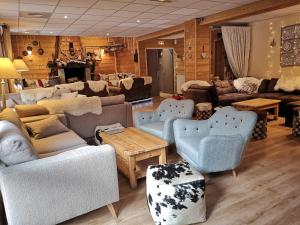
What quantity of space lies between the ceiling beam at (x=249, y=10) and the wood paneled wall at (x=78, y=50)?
5157 mm

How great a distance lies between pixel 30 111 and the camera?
3.61 meters

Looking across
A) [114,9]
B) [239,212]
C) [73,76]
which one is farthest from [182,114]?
[73,76]

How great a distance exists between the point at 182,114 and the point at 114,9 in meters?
2.76

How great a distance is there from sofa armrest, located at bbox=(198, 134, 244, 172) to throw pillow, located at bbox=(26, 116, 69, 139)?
189 centimetres

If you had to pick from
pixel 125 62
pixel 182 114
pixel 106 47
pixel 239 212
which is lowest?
pixel 239 212

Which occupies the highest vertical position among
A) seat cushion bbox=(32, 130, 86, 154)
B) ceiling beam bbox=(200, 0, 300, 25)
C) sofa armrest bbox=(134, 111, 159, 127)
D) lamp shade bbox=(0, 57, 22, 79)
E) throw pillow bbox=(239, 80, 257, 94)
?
ceiling beam bbox=(200, 0, 300, 25)

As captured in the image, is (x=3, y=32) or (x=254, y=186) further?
(x=3, y=32)

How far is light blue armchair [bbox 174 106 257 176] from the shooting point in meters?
2.47

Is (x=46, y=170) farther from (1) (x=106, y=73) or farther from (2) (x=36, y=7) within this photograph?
(1) (x=106, y=73)

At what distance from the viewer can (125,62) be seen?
11.8 metres

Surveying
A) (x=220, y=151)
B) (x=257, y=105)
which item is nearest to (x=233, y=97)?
(x=257, y=105)

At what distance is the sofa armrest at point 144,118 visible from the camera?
3699 mm

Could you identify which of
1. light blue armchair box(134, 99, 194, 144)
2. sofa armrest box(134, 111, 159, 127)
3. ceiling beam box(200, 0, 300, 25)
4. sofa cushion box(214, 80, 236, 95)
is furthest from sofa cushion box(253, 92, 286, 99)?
sofa armrest box(134, 111, 159, 127)

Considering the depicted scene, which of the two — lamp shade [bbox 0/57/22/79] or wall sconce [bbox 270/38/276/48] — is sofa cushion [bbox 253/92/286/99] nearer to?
wall sconce [bbox 270/38/276/48]
